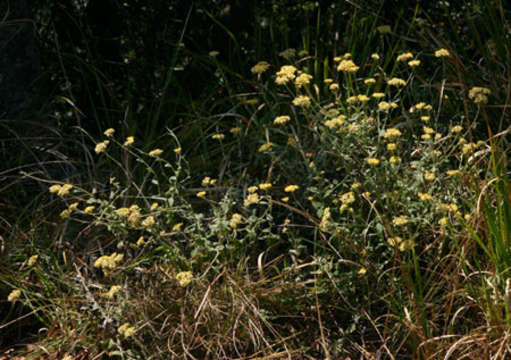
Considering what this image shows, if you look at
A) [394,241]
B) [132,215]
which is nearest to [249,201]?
[132,215]

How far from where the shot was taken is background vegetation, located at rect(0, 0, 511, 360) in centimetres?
264

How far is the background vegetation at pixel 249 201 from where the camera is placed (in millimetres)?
2637

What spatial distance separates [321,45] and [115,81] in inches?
56.4

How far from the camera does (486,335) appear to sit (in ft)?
7.95

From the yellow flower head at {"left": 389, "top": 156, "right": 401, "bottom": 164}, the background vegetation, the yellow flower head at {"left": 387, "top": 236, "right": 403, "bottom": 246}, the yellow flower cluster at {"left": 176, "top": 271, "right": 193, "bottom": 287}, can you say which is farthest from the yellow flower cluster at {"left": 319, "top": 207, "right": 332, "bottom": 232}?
the yellow flower cluster at {"left": 176, "top": 271, "right": 193, "bottom": 287}

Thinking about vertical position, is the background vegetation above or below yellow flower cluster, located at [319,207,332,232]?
below

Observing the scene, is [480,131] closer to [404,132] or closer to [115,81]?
[404,132]

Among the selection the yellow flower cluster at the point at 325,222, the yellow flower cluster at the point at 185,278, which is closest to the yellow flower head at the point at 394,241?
the yellow flower cluster at the point at 325,222

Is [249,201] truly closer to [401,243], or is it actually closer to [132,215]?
[132,215]

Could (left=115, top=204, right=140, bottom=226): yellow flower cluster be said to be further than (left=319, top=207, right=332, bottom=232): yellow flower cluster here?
Yes

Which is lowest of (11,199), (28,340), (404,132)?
(28,340)

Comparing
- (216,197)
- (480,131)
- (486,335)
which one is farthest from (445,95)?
(486,335)

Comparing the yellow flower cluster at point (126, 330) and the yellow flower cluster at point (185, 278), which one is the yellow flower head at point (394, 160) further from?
the yellow flower cluster at point (126, 330)

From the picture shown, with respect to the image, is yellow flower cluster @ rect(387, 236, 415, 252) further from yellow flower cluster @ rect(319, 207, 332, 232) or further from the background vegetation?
yellow flower cluster @ rect(319, 207, 332, 232)
